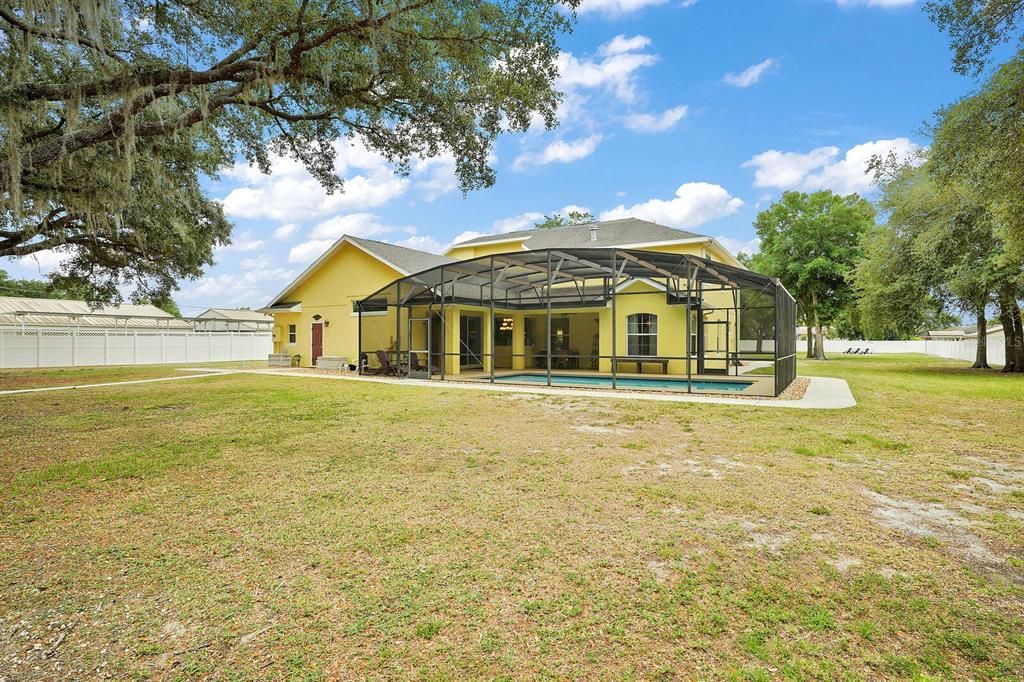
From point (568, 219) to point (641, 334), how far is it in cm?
2470

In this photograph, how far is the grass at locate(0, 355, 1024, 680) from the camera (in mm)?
2232

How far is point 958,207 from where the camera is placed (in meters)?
17.3

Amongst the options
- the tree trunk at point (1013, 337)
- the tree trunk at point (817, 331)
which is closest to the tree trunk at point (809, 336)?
the tree trunk at point (817, 331)

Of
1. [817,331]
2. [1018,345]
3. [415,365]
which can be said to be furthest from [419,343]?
[817,331]

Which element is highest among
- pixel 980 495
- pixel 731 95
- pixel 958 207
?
pixel 731 95

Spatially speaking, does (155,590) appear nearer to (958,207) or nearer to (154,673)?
(154,673)

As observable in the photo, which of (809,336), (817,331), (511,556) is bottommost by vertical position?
(511,556)

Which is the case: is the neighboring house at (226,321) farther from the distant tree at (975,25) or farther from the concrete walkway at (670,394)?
the distant tree at (975,25)

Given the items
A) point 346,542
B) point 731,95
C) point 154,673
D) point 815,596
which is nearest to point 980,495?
point 815,596

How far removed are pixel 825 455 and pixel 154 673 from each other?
6.48m

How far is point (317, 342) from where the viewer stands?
2067cm

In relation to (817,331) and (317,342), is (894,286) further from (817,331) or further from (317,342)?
(317,342)

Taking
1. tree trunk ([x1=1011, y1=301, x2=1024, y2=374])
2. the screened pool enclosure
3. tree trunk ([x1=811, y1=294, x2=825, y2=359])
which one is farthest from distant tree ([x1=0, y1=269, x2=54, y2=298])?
tree trunk ([x1=1011, y1=301, x2=1024, y2=374])

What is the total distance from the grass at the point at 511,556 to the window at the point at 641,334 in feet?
34.7
